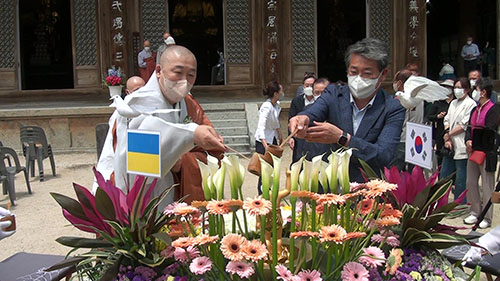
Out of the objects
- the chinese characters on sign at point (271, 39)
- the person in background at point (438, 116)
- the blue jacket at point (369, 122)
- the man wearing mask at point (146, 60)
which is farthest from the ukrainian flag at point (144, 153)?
the chinese characters on sign at point (271, 39)

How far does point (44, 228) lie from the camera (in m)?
6.24

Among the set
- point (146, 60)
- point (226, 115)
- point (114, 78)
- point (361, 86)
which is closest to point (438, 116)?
Answer: point (361, 86)

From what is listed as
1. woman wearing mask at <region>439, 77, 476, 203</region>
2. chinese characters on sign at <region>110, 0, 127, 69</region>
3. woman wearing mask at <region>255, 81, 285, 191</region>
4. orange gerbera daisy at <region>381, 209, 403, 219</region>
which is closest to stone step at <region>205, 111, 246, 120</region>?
chinese characters on sign at <region>110, 0, 127, 69</region>

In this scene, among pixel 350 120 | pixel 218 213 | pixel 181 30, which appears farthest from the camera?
pixel 181 30

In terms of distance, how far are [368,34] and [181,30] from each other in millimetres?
6705

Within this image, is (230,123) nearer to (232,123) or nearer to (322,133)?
(232,123)

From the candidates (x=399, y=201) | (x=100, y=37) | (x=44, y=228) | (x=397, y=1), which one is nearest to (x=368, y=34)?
(x=397, y=1)

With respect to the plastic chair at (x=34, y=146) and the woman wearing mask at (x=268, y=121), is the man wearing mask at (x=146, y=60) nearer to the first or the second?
the plastic chair at (x=34, y=146)

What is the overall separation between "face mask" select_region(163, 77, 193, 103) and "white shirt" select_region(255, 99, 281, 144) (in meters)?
3.79

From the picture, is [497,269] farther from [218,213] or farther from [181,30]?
[181,30]

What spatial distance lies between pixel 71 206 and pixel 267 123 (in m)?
4.77

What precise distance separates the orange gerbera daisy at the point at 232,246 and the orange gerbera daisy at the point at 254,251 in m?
0.01

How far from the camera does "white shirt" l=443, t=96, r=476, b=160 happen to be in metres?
6.29

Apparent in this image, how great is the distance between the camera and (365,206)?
1.93 m
